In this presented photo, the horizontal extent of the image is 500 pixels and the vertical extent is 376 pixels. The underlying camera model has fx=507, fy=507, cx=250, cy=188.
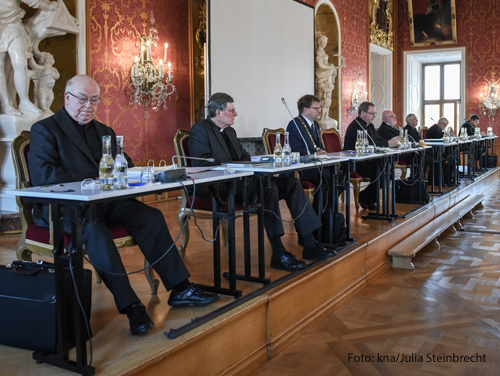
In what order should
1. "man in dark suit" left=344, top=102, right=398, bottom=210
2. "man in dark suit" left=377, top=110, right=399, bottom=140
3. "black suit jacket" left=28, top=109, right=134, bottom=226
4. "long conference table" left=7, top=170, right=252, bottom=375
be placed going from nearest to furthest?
1. "long conference table" left=7, top=170, right=252, bottom=375
2. "black suit jacket" left=28, top=109, right=134, bottom=226
3. "man in dark suit" left=344, top=102, right=398, bottom=210
4. "man in dark suit" left=377, top=110, right=399, bottom=140

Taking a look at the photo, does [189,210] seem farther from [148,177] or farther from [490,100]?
[490,100]

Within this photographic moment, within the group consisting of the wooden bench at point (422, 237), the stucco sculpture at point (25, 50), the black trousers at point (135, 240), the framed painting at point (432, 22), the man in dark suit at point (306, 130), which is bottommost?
the wooden bench at point (422, 237)

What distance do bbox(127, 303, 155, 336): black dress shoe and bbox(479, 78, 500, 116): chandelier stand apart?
11.5 metres

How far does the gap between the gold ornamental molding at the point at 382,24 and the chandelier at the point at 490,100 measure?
2368mm

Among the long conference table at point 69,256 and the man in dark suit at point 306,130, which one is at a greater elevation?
the man in dark suit at point 306,130

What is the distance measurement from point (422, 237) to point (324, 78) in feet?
16.8

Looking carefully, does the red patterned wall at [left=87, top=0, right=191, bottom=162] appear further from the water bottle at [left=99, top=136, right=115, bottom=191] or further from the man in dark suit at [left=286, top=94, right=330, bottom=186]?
the water bottle at [left=99, top=136, right=115, bottom=191]

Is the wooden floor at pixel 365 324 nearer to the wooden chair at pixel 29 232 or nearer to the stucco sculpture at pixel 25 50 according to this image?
the wooden chair at pixel 29 232

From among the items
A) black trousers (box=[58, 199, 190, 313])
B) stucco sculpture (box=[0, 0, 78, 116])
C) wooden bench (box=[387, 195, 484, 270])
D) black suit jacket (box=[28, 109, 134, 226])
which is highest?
→ stucco sculpture (box=[0, 0, 78, 116])

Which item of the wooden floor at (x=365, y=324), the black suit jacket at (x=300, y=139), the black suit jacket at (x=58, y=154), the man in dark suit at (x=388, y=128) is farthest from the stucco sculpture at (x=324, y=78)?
the black suit jacket at (x=58, y=154)

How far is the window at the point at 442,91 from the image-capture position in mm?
13109

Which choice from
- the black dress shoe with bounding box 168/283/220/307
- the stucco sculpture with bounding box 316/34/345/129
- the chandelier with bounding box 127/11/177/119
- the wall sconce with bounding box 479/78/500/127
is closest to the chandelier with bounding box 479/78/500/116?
the wall sconce with bounding box 479/78/500/127

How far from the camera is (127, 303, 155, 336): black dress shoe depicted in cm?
186

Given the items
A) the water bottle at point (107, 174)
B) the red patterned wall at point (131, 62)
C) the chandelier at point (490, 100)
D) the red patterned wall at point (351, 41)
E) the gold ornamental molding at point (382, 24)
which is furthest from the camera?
the chandelier at point (490, 100)
